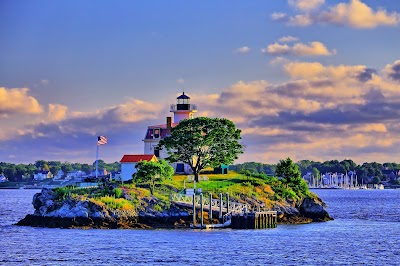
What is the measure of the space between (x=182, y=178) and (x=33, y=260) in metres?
46.7

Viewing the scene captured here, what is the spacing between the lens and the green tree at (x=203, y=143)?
102750 mm

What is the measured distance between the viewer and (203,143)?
338ft

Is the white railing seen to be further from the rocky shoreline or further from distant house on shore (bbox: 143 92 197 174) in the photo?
distant house on shore (bbox: 143 92 197 174)

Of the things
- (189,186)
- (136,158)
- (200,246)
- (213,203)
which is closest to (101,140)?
(136,158)

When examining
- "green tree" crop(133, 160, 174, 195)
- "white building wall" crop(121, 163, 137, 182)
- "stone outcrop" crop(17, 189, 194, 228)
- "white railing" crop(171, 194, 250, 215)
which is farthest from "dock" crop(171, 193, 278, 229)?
"white building wall" crop(121, 163, 137, 182)

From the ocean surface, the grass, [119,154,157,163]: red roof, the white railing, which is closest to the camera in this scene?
the ocean surface

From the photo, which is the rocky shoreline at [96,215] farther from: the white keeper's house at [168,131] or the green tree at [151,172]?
the white keeper's house at [168,131]

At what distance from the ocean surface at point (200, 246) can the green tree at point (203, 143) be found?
66.7ft

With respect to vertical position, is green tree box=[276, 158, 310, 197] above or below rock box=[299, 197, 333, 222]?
above

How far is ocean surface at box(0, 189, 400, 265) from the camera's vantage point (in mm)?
59781

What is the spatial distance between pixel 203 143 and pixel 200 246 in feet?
120

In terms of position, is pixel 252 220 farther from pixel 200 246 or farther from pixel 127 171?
pixel 127 171

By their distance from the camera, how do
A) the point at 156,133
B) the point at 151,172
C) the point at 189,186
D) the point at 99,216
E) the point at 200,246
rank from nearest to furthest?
the point at 200,246 → the point at 99,216 → the point at 151,172 → the point at 189,186 → the point at 156,133

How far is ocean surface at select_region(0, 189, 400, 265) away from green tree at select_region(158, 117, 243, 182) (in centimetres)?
2034
